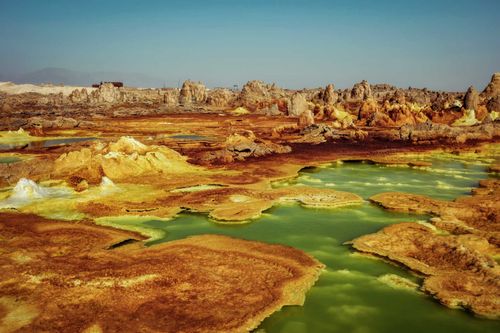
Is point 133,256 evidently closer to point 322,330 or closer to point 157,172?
point 322,330

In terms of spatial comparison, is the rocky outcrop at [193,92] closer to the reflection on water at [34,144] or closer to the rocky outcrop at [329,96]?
the rocky outcrop at [329,96]

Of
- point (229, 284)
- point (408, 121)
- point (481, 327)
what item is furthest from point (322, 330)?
Answer: point (408, 121)

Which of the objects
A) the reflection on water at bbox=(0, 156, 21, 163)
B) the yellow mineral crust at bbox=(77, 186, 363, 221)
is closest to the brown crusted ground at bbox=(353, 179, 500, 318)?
the yellow mineral crust at bbox=(77, 186, 363, 221)

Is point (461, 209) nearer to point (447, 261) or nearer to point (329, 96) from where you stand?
point (447, 261)

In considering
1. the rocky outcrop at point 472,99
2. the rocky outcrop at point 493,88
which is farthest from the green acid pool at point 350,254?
the rocky outcrop at point 493,88

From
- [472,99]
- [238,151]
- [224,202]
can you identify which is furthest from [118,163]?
[472,99]
